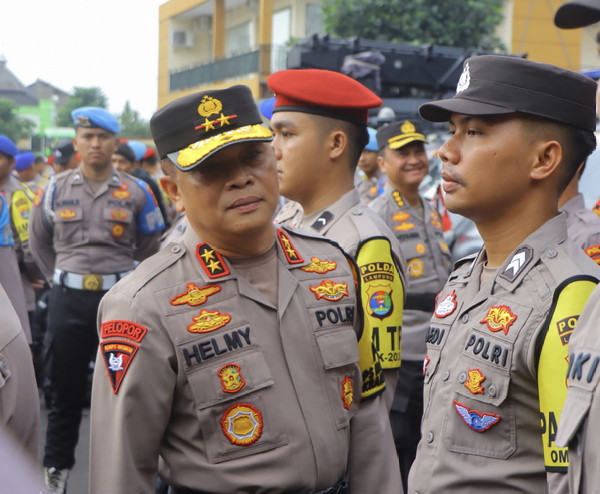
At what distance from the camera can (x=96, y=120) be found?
661 cm

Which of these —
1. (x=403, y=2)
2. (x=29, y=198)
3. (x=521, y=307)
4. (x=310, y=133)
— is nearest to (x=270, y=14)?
(x=403, y=2)

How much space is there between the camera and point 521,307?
2.33 meters

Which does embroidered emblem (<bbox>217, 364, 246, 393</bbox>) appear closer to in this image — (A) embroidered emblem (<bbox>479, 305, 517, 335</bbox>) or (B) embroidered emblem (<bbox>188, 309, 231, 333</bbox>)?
(B) embroidered emblem (<bbox>188, 309, 231, 333</bbox>)

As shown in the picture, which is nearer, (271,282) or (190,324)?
(190,324)

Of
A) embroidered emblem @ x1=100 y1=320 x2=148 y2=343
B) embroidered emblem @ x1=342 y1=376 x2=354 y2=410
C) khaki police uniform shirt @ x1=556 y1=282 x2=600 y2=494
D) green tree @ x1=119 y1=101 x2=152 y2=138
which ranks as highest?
khaki police uniform shirt @ x1=556 y1=282 x2=600 y2=494

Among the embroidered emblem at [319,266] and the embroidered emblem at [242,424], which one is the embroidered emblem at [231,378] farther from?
the embroidered emblem at [319,266]

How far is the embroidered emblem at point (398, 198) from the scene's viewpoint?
5824 millimetres

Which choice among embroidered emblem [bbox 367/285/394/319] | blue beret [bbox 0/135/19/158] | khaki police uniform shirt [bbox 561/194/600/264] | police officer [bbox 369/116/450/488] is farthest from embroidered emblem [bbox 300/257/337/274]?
blue beret [bbox 0/135/19/158]

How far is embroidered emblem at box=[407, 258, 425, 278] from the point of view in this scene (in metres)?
5.38

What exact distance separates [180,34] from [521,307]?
33474mm

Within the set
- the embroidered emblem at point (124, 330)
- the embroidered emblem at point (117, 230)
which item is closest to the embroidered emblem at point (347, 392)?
the embroidered emblem at point (124, 330)

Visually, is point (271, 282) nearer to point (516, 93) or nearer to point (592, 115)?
point (516, 93)

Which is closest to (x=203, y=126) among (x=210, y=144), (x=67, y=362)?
(x=210, y=144)

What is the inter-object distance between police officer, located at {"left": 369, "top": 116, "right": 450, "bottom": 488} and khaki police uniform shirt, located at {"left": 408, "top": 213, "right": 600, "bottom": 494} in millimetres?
2153
